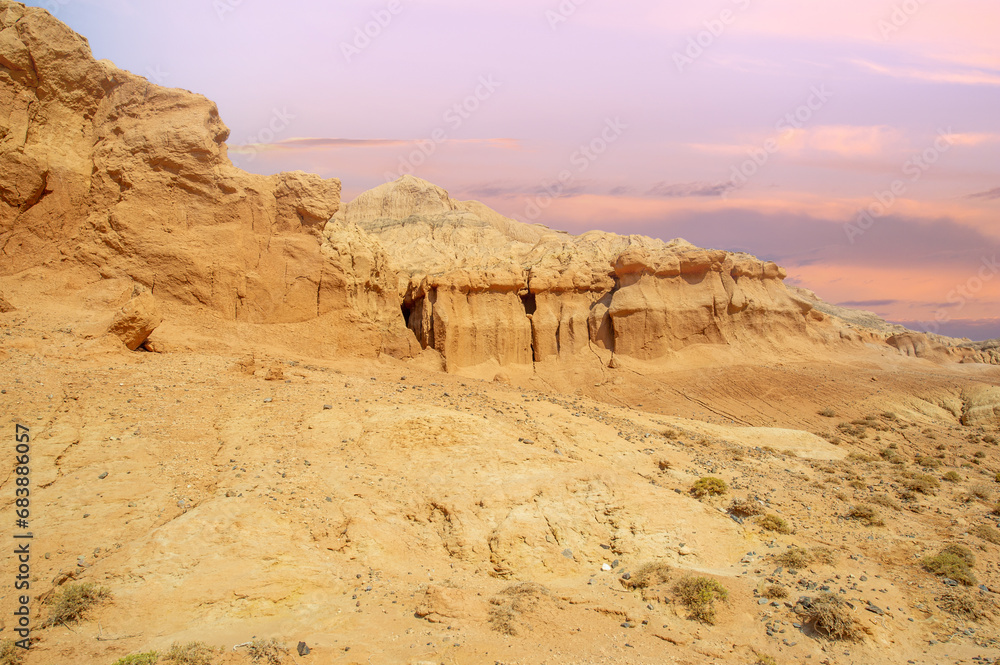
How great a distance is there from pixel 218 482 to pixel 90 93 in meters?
14.0

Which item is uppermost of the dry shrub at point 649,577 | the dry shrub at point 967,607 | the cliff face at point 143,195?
the cliff face at point 143,195

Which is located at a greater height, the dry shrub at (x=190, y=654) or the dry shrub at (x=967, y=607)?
the dry shrub at (x=190, y=654)

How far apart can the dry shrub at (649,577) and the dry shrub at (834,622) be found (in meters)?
1.69

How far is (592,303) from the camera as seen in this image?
95.0 feet

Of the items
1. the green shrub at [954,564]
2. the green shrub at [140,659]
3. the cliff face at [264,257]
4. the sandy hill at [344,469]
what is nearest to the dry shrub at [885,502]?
the sandy hill at [344,469]

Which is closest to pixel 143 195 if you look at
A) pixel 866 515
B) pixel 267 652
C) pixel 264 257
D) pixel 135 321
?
pixel 264 257

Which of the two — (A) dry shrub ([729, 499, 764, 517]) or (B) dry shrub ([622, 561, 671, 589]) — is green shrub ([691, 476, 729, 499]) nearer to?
(A) dry shrub ([729, 499, 764, 517])

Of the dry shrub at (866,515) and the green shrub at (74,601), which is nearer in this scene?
the green shrub at (74,601)

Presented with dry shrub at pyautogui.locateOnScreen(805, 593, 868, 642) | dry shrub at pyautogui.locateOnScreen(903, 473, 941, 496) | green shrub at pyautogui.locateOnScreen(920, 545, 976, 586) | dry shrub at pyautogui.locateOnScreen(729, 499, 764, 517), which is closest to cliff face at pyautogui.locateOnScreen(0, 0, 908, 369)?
dry shrub at pyautogui.locateOnScreen(729, 499, 764, 517)

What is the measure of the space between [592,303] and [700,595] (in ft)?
73.6

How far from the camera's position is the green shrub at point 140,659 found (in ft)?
17.2

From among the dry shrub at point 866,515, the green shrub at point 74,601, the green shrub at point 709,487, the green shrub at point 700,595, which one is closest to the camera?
the green shrub at point 74,601

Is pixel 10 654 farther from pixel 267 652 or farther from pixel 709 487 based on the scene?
pixel 709 487

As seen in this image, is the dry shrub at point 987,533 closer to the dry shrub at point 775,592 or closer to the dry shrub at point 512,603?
the dry shrub at point 775,592
